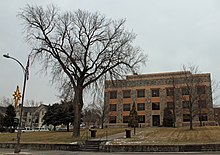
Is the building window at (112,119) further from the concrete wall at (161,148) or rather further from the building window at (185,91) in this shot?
the concrete wall at (161,148)

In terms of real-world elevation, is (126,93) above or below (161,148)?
above

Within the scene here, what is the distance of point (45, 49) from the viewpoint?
3297 cm

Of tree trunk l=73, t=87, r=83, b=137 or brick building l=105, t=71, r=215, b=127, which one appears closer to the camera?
tree trunk l=73, t=87, r=83, b=137

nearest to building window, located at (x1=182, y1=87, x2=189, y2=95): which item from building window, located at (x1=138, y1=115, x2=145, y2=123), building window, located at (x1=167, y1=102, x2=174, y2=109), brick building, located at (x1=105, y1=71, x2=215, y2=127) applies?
brick building, located at (x1=105, y1=71, x2=215, y2=127)

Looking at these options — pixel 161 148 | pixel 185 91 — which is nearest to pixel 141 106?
pixel 185 91

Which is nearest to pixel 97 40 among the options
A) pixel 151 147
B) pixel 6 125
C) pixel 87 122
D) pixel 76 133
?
pixel 76 133

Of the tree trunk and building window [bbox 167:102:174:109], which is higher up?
building window [bbox 167:102:174:109]

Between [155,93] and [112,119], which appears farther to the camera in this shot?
[112,119]

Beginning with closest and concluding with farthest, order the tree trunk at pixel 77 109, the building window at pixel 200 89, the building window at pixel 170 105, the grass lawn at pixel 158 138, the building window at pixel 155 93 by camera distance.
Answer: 1. the grass lawn at pixel 158 138
2. the tree trunk at pixel 77 109
3. the building window at pixel 200 89
4. the building window at pixel 170 105
5. the building window at pixel 155 93

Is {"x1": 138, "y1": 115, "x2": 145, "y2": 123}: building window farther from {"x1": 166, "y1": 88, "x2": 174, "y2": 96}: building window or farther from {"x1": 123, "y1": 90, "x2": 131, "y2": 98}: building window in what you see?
{"x1": 166, "y1": 88, "x2": 174, "y2": 96}: building window

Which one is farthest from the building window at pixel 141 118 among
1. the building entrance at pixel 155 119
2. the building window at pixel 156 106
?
Answer: the building window at pixel 156 106

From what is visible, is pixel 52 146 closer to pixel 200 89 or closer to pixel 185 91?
pixel 200 89

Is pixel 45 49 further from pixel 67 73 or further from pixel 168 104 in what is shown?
pixel 168 104

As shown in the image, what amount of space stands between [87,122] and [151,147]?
62.6 meters
